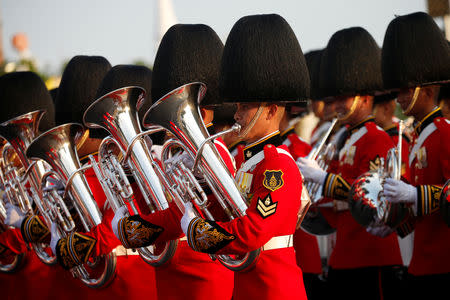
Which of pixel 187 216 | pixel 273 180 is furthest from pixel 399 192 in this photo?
pixel 187 216

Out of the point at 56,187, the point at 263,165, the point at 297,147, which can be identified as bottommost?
the point at 297,147

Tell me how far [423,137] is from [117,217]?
2079mm

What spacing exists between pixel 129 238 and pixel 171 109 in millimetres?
735

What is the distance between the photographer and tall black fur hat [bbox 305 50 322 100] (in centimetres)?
635

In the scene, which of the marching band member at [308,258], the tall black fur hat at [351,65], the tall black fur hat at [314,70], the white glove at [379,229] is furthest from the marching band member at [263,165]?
the tall black fur hat at [314,70]

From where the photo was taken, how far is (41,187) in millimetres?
4539

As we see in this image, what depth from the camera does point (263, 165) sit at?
3.14 m

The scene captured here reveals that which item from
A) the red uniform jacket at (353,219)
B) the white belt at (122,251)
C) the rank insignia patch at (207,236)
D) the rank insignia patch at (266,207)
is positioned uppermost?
the rank insignia patch at (266,207)

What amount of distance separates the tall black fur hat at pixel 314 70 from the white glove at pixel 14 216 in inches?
112

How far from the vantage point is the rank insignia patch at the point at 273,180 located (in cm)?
300

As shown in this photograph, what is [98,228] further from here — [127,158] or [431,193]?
[431,193]

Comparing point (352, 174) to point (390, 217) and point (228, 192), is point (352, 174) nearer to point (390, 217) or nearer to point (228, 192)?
point (390, 217)

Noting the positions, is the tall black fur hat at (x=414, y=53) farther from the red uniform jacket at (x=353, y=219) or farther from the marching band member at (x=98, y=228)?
the marching band member at (x=98, y=228)

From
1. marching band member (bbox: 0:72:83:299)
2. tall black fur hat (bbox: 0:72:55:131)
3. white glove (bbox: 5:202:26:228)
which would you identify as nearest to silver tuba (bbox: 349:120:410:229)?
marching band member (bbox: 0:72:83:299)
